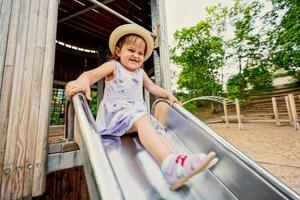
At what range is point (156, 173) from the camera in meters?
1.26

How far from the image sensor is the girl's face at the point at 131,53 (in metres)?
2.00

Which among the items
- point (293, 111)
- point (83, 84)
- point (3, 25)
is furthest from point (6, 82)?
point (293, 111)

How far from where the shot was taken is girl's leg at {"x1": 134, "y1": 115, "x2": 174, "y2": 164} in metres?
1.21

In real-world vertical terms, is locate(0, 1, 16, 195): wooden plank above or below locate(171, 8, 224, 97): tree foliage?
below

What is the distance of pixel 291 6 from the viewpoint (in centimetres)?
1243

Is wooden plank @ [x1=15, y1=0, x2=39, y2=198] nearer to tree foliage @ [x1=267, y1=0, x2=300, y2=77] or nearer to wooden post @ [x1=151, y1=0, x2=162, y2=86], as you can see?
wooden post @ [x1=151, y1=0, x2=162, y2=86]

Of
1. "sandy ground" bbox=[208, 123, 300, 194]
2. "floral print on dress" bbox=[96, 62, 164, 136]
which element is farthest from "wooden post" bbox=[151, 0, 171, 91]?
"sandy ground" bbox=[208, 123, 300, 194]

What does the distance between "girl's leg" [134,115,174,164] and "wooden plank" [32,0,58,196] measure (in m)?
0.79

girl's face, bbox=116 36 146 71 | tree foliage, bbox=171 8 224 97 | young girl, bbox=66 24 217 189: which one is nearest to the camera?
young girl, bbox=66 24 217 189

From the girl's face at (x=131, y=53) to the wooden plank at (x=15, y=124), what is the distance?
894 millimetres

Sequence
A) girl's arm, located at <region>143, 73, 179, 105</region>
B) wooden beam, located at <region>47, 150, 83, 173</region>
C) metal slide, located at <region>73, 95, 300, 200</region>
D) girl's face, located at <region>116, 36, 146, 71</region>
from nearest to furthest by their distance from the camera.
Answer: metal slide, located at <region>73, 95, 300, 200</region> → wooden beam, located at <region>47, 150, 83, 173</region> → girl's face, located at <region>116, 36, 146, 71</region> → girl's arm, located at <region>143, 73, 179, 105</region>

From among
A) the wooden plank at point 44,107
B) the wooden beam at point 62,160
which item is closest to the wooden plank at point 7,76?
the wooden plank at point 44,107

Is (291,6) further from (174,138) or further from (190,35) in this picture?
(174,138)

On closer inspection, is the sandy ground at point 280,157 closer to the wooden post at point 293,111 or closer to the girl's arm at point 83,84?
the wooden post at point 293,111
